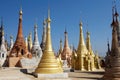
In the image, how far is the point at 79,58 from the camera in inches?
1273

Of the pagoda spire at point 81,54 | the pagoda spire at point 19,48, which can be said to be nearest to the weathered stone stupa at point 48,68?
the pagoda spire at point 19,48

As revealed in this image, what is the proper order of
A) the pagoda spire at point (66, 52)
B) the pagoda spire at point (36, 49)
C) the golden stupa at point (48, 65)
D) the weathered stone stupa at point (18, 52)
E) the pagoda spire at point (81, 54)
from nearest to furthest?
the golden stupa at point (48, 65)
the weathered stone stupa at point (18, 52)
the pagoda spire at point (81, 54)
the pagoda spire at point (36, 49)
the pagoda spire at point (66, 52)

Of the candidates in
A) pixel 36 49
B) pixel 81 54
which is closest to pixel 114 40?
pixel 81 54

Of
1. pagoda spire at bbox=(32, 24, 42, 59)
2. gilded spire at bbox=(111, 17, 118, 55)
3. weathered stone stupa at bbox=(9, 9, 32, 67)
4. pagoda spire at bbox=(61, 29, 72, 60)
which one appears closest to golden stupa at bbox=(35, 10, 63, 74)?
gilded spire at bbox=(111, 17, 118, 55)

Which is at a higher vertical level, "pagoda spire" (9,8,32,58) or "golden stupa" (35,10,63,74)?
"pagoda spire" (9,8,32,58)

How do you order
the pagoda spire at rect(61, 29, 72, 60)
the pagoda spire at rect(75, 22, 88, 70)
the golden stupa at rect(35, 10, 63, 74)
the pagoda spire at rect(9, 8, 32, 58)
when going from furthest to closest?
the pagoda spire at rect(61, 29, 72, 60), the pagoda spire at rect(75, 22, 88, 70), the pagoda spire at rect(9, 8, 32, 58), the golden stupa at rect(35, 10, 63, 74)

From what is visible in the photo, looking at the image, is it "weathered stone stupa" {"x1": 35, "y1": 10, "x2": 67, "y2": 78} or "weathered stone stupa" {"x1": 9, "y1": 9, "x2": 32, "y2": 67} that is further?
"weathered stone stupa" {"x1": 9, "y1": 9, "x2": 32, "y2": 67}

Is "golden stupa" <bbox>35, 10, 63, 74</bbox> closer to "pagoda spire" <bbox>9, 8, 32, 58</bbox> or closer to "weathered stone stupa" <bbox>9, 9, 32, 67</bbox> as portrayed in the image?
"weathered stone stupa" <bbox>9, 9, 32, 67</bbox>

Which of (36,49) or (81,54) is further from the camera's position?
(36,49)

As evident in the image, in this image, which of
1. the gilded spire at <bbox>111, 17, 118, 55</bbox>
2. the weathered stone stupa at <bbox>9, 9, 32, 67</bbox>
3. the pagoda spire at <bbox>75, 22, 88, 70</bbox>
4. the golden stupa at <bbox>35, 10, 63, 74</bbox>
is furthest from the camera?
the pagoda spire at <bbox>75, 22, 88, 70</bbox>

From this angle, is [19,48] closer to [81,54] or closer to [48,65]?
[81,54]

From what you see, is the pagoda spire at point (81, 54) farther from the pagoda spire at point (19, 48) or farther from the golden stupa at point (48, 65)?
the golden stupa at point (48, 65)

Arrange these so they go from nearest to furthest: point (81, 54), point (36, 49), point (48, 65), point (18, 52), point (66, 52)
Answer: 1. point (48, 65)
2. point (18, 52)
3. point (81, 54)
4. point (36, 49)
5. point (66, 52)

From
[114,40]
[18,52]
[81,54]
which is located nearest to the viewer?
[114,40]
